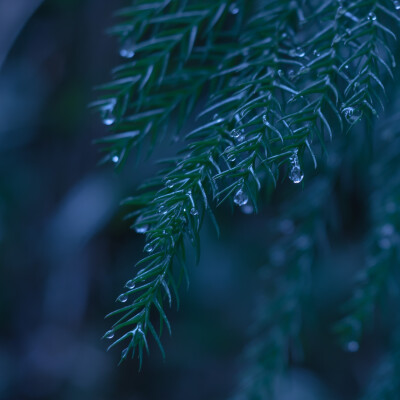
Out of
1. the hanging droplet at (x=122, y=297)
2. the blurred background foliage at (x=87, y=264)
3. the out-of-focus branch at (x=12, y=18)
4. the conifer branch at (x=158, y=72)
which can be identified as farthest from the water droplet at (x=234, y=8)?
the out-of-focus branch at (x=12, y=18)

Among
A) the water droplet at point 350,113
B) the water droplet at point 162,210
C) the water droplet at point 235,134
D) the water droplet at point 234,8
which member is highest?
the water droplet at point 234,8

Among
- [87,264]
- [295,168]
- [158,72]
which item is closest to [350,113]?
[295,168]

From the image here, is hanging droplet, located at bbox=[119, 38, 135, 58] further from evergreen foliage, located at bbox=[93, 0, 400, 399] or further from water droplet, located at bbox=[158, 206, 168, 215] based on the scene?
water droplet, located at bbox=[158, 206, 168, 215]

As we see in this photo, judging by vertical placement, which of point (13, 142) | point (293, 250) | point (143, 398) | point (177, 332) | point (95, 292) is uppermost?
point (293, 250)

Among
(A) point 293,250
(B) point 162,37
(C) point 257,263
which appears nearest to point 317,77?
(B) point 162,37

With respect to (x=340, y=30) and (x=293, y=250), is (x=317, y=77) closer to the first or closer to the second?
(x=340, y=30)

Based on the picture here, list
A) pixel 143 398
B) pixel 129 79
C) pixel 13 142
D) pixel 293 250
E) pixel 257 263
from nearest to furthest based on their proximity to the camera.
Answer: pixel 129 79 < pixel 293 250 < pixel 257 263 < pixel 13 142 < pixel 143 398

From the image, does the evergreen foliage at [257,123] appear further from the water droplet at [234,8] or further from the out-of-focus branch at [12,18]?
the out-of-focus branch at [12,18]
